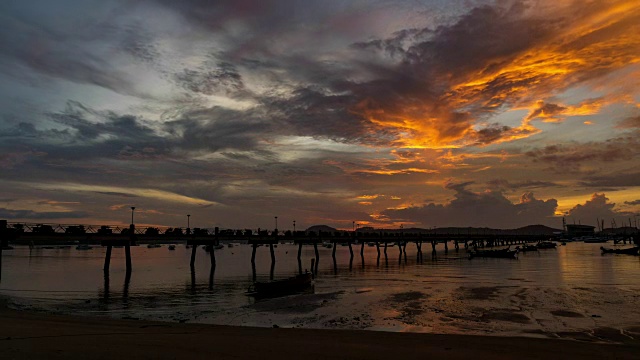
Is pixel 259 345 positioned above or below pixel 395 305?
above

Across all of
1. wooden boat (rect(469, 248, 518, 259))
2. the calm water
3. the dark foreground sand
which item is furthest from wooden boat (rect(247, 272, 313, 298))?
wooden boat (rect(469, 248, 518, 259))

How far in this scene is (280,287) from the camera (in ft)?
123

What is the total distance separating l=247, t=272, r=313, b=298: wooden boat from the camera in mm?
35719

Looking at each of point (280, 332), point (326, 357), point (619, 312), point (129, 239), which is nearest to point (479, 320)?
point (619, 312)

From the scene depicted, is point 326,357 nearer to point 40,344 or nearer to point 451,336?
point 451,336

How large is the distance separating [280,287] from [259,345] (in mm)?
22846

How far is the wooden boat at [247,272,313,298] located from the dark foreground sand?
53.8 feet

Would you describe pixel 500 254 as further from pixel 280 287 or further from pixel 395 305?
pixel 395 305

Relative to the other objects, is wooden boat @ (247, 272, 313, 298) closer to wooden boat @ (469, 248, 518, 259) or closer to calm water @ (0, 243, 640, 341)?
calm water @ (0, 243, 640, 341)

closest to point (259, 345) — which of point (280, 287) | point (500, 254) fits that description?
point (280, 287)

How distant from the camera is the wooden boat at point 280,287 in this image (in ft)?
117

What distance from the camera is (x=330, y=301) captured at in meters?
32.3

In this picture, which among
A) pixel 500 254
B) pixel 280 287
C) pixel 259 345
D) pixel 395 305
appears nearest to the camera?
pixel 259 345

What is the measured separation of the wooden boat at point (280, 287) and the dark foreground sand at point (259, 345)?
1641 centimetres
